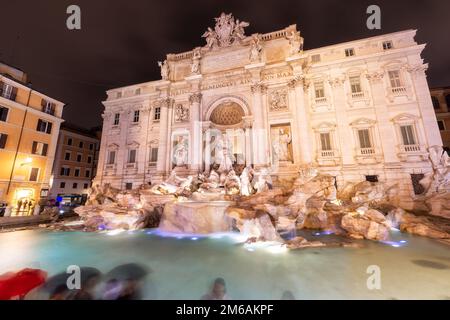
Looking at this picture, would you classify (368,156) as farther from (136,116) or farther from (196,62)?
(136,116)

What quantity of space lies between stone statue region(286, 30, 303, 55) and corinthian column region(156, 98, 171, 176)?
13092 mm

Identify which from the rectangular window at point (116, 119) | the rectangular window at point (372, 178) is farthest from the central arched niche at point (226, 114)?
the rectangular window at point (116, 119)

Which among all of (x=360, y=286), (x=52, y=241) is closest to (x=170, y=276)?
(x=360, y=286)

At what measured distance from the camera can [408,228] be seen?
9.52m

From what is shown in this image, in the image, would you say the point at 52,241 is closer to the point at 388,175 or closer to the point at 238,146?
the point at 238,146

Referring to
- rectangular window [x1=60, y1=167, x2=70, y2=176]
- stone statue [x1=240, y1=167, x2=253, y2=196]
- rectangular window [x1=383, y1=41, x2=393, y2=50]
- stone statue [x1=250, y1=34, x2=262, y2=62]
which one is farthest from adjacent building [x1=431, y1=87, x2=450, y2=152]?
rectangular window [x1=60, y1=167, x2=70, y2=176]

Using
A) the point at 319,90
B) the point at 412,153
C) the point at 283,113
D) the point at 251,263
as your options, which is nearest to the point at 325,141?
the point at 283,113

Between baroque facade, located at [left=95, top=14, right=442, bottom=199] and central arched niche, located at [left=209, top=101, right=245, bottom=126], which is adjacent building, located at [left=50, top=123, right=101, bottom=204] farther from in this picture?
central arched niche, located at [left=209, top=101, right=245, bottom=126]

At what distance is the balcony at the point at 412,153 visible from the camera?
1387cm

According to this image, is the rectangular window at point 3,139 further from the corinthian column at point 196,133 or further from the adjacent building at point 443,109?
the adjacent building at point 443,109

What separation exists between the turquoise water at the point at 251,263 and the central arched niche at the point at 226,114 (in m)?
13.0

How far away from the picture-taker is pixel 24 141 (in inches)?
760

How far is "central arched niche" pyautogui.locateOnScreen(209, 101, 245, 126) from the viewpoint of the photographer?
19.3 metres
